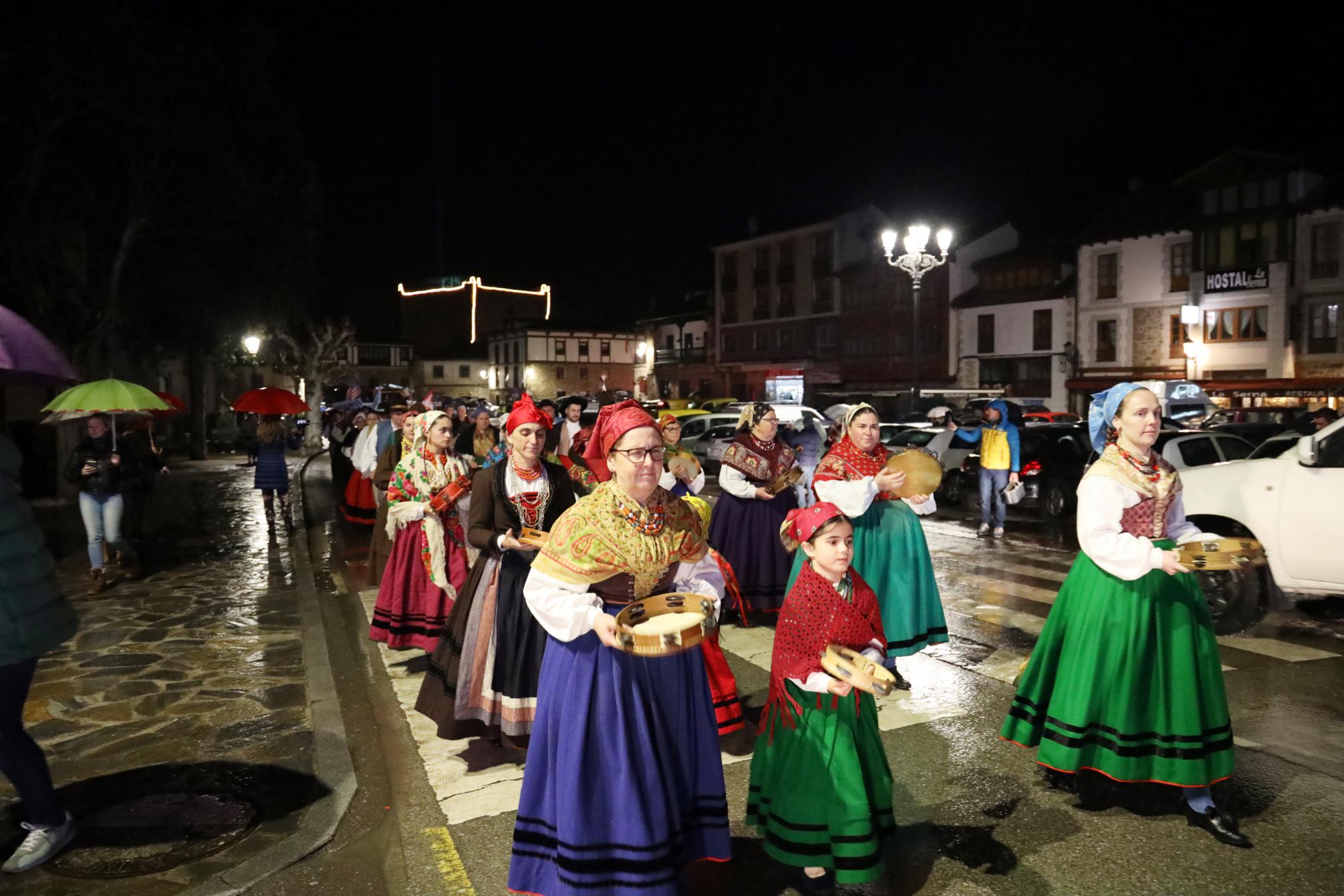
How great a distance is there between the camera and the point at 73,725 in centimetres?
584

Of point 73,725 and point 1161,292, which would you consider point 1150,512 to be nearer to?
point 73,725

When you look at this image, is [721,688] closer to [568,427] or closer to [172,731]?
[172,731]

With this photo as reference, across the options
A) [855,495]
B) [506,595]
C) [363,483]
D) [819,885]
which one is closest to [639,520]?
[819,885]

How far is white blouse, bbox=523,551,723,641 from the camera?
10.3 feet

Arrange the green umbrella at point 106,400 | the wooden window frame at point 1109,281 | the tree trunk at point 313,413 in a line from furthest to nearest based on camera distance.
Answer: the tree trunk at point 313,413 → the wooden window frame at point 1109,281 → the green umbrella at point 106,400

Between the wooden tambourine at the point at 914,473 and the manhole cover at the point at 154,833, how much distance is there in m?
4.03

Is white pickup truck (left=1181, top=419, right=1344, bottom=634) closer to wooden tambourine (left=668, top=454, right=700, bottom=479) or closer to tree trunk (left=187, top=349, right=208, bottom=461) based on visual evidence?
wooden tambourine (left=668, top=454, right=700, bottom=479)

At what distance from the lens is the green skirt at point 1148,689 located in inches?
161

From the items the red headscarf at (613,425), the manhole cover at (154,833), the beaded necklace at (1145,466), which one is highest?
the red headscarf at (613,425)

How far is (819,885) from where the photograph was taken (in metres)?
3.69

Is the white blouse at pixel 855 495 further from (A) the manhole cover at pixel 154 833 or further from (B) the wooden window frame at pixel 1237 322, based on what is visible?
(B) the wooden window frame at pixel 1237 322

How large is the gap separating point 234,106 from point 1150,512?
69.8 feet

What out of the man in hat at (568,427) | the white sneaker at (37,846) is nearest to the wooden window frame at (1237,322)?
the man in hat at (568,427)

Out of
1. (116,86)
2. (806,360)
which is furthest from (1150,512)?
(806,360)
